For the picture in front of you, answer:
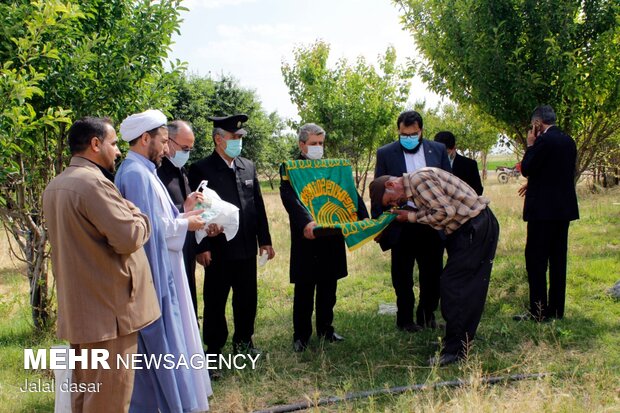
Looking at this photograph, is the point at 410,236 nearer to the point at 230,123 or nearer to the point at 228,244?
the point at 228,244

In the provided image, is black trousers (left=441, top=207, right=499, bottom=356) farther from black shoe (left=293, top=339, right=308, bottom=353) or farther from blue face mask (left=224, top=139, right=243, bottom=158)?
blue face mask (left=224, top=139, right=243, bottom=158)

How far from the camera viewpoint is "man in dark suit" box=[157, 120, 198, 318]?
15.9 ft

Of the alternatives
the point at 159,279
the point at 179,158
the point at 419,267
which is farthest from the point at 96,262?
the point at 419,267

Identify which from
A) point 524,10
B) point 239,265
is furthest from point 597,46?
point 239,265

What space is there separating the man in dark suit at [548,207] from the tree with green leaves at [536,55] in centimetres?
92

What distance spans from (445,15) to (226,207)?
489 centimetres

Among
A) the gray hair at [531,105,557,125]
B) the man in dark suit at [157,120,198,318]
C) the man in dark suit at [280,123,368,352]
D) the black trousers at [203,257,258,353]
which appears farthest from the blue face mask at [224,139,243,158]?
the gray hair at [531,105,557,125]

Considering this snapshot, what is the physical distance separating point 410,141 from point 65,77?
3.56 metres

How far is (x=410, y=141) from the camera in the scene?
6023 mm

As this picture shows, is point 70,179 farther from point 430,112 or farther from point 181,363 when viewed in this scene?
point 430,112

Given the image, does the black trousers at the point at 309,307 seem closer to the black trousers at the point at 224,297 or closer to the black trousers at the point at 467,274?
the black trousers at the point at 224,297

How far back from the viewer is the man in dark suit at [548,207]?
625 cm

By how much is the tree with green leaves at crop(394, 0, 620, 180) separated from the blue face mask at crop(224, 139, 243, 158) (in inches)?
148

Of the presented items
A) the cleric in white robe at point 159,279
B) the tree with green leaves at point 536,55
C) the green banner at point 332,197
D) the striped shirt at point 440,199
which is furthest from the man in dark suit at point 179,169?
the tree with green leaves at point 536,55
